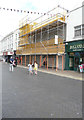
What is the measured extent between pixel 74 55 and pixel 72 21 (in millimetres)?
4895

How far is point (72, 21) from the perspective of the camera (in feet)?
49.5

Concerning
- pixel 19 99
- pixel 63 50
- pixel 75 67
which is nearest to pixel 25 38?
pixel 63 50

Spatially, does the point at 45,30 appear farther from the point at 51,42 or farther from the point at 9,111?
the point at 9,111

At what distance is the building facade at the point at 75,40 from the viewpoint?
45.3 feet

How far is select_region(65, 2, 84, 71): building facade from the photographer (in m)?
13.8

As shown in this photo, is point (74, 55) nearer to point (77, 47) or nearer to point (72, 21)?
point (77, 47)

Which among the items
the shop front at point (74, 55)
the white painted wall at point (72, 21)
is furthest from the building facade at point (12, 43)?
the shop front at point (74, 55)

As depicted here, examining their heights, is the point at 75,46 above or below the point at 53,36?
below

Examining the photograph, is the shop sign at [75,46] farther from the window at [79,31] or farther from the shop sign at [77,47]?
the window at [79,31]

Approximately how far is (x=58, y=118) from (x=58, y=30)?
1583cm

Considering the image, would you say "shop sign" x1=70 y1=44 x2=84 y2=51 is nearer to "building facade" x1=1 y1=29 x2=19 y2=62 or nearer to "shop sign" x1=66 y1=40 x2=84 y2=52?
"shop sign" x1=66 y1=40 x2=84 y2=52

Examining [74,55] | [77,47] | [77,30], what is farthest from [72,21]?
[74,55]

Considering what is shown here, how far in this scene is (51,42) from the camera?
1667 cm

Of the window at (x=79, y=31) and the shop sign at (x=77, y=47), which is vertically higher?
the window at (x=79, y=31)
